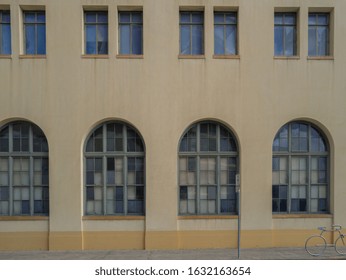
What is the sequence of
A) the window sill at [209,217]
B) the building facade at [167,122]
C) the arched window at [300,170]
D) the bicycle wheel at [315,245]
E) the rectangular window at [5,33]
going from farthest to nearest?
the arched window at [300,170], the rectangular window at [5,33], the window sill at [209,217], the building facade at [167,122], the bicycle wheel at [315,245]

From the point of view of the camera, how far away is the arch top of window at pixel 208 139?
10562 mm

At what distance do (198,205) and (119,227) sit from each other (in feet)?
8.95

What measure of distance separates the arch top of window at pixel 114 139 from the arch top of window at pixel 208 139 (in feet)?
5.14

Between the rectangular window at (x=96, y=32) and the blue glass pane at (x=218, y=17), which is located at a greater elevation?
the blue glass pane at (x=218, y=17)

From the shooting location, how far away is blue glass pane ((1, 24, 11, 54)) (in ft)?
34.2

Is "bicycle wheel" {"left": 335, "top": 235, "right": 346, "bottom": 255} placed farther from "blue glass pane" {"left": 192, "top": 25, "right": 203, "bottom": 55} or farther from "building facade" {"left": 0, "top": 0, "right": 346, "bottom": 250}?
"blue glass pane" {"left": 192, "top": 25, "right": 203, "bottom": 55}

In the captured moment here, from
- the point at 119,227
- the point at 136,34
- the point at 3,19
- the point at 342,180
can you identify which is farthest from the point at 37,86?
the point at 342,180

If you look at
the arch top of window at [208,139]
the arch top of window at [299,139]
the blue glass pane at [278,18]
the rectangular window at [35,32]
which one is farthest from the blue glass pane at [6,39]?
the arch top of window at [299,139]

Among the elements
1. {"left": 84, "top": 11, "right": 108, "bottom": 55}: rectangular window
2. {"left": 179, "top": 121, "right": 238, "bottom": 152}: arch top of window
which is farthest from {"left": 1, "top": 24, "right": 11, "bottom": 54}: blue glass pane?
{"left": 179, "top": 121, "right": 238, "bottom": 152}: arch top of window

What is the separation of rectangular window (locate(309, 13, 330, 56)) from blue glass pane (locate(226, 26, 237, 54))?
105 inches

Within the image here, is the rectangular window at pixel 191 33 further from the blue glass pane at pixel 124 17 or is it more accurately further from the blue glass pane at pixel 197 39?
the blue glass pane at pixel 124 17

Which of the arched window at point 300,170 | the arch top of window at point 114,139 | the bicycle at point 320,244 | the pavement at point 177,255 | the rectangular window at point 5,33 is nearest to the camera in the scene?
the pavement at point 177,255

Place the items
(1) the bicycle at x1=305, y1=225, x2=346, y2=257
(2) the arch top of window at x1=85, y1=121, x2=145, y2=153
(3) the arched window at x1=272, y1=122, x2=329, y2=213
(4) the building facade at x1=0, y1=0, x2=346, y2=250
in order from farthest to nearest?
(3) the arched window at x1=272, y1=122, x2=329, y2=213
(2) the arch top of window at x1=85, y1=121, x2=145, y2=153
(4) the building facade at x1=0, y1=0, x2=346, y2=250
(1) the bicycle at x1=305, y1=225, x2=346, y2=257

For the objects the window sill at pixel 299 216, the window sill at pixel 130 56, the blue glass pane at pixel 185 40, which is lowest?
the window sill at pixel 299 216
